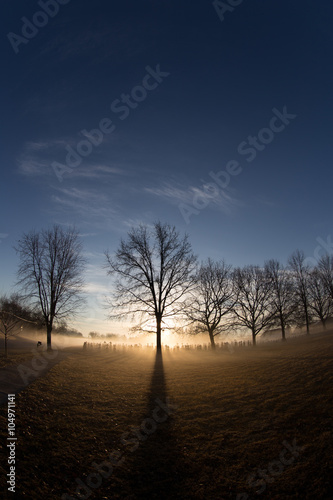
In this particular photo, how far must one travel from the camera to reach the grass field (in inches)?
158

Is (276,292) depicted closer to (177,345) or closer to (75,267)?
(177,345)

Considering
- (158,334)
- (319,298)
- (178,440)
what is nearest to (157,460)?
(178,440)

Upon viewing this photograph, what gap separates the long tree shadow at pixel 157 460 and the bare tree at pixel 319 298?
3530cm

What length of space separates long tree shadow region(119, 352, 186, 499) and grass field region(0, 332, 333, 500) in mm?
20

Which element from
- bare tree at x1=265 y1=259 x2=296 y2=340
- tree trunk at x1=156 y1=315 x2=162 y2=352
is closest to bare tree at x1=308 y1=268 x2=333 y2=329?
bare tree at x1=265 y1=259 x2=296 y2=340

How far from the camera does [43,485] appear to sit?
3957 mm

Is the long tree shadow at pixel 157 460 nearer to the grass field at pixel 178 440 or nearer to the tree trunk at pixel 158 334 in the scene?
the grass field at pixel 178 440

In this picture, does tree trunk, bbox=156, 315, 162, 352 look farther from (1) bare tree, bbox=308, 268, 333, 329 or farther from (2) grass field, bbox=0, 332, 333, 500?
(1) bare tree, bbox=308, 268, 333, 329

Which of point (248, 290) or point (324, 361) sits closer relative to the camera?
point (324, 361)

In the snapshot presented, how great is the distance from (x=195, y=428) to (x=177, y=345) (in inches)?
865

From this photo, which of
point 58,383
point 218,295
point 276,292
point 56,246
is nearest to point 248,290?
point 276,292

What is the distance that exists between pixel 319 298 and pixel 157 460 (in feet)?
130

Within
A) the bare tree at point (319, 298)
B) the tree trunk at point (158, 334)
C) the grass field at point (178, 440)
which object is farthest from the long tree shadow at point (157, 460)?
the bare tree at point (319, 298)

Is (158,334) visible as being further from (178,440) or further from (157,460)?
(157,460)
